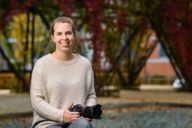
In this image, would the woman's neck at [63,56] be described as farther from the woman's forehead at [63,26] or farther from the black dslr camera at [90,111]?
the black dslr camera at [90,111]

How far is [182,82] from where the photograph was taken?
17.4m

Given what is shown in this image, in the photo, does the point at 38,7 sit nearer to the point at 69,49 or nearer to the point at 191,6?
the point at 191,6

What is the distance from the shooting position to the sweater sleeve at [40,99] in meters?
4.18

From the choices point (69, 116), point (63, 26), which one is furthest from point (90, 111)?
point (63, 26)

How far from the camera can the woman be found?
4234 mm

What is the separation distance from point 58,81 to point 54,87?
0.05m

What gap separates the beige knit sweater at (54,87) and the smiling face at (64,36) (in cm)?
10

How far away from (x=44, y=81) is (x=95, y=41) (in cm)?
1003

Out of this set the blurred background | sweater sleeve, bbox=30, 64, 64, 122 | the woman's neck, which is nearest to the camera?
sweater sleeve, bbox=30, 64, 64, 122

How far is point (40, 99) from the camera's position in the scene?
13.9ft

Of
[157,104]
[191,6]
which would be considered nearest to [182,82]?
[191,6]

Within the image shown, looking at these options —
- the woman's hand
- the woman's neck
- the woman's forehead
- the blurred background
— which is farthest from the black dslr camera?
the blurred background

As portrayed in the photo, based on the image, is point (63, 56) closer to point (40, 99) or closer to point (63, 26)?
point (63, 26)

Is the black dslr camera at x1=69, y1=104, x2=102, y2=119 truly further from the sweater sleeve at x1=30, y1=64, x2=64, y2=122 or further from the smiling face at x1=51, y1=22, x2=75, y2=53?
the smiling face at x1=51, y1=22, x2=75, y2=53
